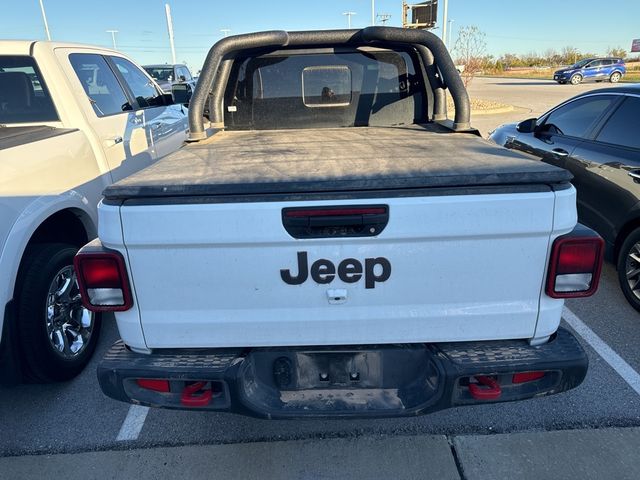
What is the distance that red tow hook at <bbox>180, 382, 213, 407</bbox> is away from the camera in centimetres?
203

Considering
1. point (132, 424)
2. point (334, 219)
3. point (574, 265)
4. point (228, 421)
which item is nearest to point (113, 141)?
point (132, 424)

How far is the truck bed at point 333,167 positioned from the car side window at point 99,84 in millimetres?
1499

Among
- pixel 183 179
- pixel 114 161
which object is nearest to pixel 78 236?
pixel 114 161

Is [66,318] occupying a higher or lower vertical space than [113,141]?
lower

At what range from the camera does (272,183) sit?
186 cm

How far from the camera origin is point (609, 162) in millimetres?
4047

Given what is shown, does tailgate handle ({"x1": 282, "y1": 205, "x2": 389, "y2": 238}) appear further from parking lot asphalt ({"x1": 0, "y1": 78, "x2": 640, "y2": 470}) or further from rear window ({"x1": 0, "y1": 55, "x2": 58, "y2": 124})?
rear window ({"x1": 0, "y1": 55, "x2": 58, "y2": 124})

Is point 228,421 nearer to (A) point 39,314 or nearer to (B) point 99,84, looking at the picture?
(A) point 39,314

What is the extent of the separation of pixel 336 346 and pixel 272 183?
752mm

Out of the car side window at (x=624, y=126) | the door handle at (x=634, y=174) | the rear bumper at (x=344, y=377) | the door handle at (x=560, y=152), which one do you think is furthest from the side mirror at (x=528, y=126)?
the rear bumper at (x=344, y=377)

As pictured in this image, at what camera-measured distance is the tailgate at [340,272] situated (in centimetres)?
181

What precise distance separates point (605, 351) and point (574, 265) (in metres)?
1.91

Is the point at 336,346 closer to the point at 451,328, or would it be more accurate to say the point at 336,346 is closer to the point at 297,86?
the point at 451,328

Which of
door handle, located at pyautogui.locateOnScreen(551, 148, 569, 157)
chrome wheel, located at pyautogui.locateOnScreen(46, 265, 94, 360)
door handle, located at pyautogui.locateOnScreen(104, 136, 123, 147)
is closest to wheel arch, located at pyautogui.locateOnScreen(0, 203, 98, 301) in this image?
chrome wheel, located at pyautogui.locateOnScreen(46, 265, 94, 360)
